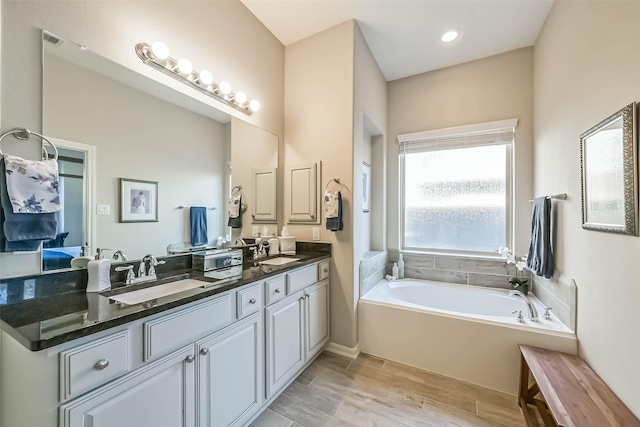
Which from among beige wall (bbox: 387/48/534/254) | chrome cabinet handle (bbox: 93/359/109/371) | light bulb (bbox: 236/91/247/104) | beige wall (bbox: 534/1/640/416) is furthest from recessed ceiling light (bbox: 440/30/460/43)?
chrome cabinet handle (bbox: 93/359/109/371)

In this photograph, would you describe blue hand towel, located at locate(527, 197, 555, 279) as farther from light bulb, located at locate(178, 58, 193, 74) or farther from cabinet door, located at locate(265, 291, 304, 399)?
light bulb, located at locate(178, 58, 193, 74)

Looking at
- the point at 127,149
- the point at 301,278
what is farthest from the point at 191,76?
the point at 301,278

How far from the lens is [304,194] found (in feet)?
8.20

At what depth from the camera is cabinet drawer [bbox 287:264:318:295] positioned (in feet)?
6.04

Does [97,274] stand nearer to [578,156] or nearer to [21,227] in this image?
[21,227]

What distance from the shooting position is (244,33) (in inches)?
85.2

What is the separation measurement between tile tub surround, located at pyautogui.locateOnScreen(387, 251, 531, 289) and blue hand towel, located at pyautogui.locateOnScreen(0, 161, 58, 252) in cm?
301

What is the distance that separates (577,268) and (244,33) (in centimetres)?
307

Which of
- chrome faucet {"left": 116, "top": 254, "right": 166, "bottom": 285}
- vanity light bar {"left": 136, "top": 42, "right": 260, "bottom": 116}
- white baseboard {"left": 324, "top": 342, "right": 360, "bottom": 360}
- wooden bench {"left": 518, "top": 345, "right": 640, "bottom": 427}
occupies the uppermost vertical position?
vanity light bar {"left": 136, "top": 42, "right": 260, "bottom": 116}

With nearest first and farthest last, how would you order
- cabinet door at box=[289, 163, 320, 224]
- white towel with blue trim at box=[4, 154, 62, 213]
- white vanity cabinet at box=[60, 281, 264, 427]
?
white vanity cabinet at box=[60, 281, 264, 427] < white towel with blue trim at box=[4, 154, 62, 213] < cabinet door at box=[289, 163, 320, 224]

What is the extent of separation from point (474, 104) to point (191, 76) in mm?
2842

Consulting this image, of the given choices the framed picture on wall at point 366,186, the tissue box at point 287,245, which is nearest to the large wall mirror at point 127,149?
the tissue box at point 287,245

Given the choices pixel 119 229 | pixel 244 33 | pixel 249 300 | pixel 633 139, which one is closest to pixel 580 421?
pixel 633 139

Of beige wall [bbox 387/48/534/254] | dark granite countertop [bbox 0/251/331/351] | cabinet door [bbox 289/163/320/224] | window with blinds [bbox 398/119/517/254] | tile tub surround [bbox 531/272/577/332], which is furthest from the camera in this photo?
window with blinds [bbox 398/119/517/254]
